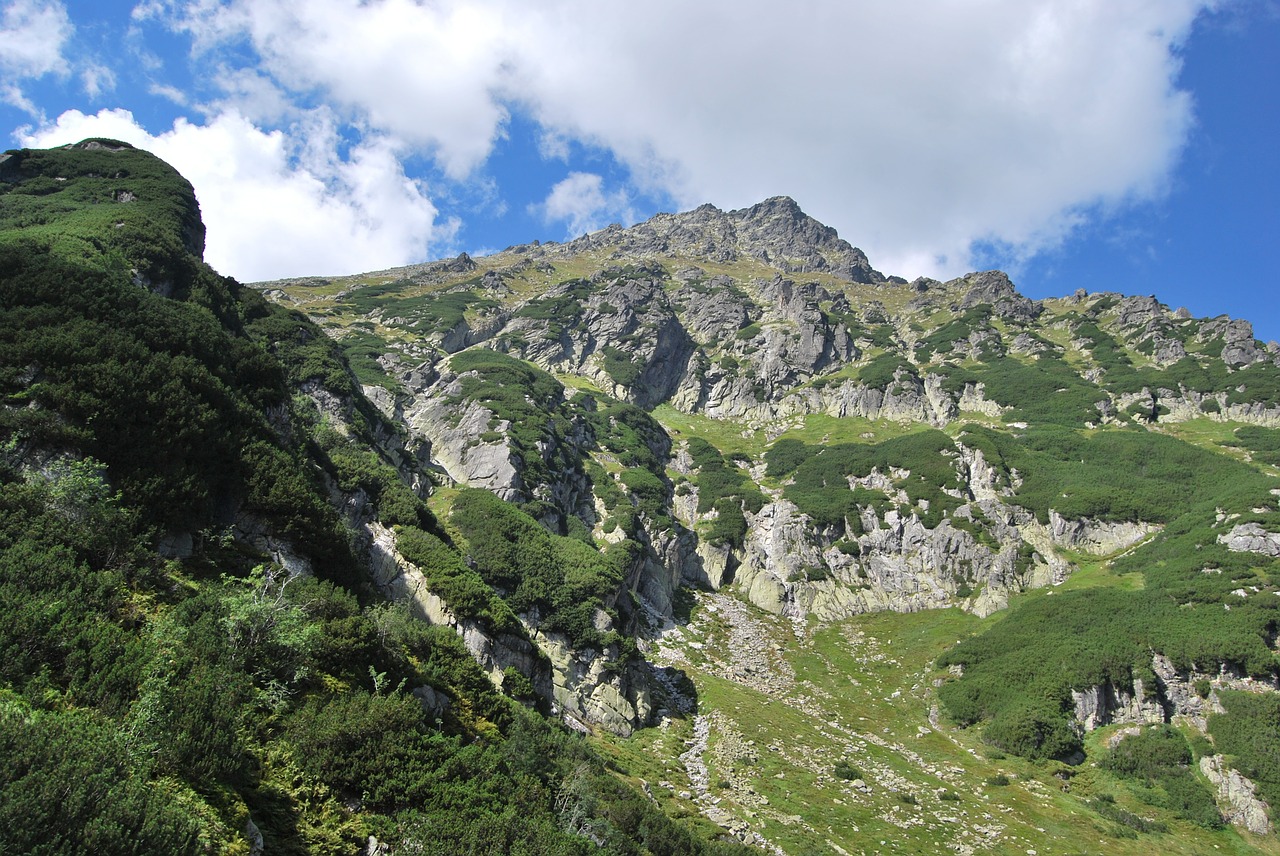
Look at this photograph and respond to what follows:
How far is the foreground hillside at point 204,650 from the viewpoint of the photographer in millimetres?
8086

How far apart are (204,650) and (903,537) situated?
7477 centimetres

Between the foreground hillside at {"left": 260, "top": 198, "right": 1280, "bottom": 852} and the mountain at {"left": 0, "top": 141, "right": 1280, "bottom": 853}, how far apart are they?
413 millimetres

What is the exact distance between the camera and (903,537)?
240ft

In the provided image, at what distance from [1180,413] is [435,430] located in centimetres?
11149

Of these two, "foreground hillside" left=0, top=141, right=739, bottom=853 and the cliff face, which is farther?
the cliff face

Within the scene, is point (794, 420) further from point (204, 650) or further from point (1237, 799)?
point (204, 650)

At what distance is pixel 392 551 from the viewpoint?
30.2 metres

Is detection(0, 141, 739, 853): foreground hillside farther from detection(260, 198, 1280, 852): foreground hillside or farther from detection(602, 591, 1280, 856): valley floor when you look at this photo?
detection(260, 198, 1280, 852): foreground hillside

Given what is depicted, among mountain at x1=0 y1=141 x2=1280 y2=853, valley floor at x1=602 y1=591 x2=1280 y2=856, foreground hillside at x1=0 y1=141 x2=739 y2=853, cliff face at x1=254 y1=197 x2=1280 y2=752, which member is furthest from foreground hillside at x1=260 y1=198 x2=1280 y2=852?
foreground hillside at x1=0 y1=141 x2=739 y2=853

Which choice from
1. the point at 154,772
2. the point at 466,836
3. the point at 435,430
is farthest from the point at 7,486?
the point at 435,430

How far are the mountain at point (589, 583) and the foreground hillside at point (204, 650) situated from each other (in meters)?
0.08

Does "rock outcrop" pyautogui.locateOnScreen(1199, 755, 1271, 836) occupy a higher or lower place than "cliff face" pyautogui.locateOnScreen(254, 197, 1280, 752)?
lower

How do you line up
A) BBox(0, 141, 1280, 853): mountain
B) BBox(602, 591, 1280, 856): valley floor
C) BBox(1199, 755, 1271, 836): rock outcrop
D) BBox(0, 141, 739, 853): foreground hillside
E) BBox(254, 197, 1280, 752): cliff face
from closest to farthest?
1. BBox(0, 141, 739, 853): foreground hillside
2. BBox(0, 141, 1280, 853): mountain
3. BBox(602, 591, 1280, 856): valley floor
4. BBox(1199, 755, 1271, 836): rock outcrop
5. BBox(254, 197, 1280, 752): cliff face

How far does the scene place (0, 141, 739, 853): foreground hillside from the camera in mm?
8086
